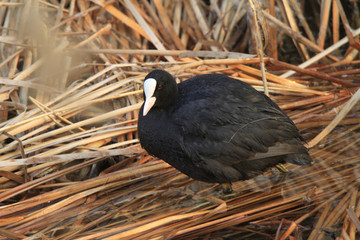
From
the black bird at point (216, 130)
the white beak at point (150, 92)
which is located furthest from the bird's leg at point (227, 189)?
the white beak at point (150, 92)

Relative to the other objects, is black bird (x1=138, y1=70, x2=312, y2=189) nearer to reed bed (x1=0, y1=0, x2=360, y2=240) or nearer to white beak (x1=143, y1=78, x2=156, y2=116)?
white beak (x1=143, y1=78, x2=156, y2=116)

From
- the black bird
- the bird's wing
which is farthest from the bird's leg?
the bird's wing

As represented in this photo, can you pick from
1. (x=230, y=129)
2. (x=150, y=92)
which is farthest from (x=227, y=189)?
(x=150, y=92)

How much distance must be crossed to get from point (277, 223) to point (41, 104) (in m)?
1.74

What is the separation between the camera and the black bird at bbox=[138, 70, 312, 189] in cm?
250

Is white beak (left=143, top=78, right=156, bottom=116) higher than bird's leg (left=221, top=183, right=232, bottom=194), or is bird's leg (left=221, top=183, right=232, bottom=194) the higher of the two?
white beak (left=143, top=78, right=156, bottom=116)

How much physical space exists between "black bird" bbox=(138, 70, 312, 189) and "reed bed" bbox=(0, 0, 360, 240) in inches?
9.2

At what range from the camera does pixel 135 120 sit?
3270 millimetres

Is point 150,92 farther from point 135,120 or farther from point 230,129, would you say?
point 135,120

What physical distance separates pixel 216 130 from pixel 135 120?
0.92 meters

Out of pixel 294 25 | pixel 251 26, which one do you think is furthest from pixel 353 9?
pixel 251 26

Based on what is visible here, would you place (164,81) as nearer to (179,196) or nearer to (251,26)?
(179,196)

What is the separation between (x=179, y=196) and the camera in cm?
281

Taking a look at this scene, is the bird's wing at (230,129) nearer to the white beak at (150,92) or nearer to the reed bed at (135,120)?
the white beak at (150,92)
